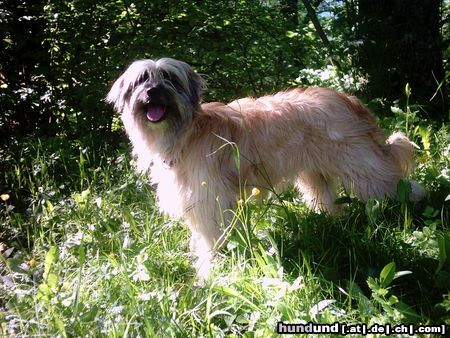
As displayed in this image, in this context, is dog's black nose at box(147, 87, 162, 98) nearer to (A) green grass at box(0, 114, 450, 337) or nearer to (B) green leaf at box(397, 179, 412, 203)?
(A) green grass at box(0, 114, 450, 337)

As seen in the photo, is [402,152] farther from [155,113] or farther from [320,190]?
[155,113]

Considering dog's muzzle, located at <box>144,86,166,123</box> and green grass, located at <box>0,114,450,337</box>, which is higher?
dog's muzzle, located at <box>144,86,166,123</box>

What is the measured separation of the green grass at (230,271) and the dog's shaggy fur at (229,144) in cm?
22

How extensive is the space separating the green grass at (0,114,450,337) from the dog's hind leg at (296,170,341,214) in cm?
17

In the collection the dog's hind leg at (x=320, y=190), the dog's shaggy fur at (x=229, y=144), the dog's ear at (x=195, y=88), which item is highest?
the dog's ear at (x=195, y=88)

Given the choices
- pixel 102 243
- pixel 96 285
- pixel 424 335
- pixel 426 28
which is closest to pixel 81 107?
pixel 102 243

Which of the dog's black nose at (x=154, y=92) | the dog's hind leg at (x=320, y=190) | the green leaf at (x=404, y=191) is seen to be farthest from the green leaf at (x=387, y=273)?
the dog's black nose at (x=154, y=92)

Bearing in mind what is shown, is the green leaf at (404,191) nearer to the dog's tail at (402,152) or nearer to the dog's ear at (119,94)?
the dog's tail at (402,152)

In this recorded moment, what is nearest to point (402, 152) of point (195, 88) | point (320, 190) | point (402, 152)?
point (402, 152)

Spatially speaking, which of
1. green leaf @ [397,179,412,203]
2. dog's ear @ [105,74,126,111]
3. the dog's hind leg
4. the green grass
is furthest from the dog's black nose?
green leaf @ [397,179,412,203]

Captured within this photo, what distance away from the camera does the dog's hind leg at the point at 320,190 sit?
12.6ft

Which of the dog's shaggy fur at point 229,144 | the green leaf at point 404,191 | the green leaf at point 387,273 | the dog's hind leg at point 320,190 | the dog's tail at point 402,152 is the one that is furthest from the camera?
the dog's hind leg at point 320,190

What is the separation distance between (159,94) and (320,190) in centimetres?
160

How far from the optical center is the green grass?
2.21 m
